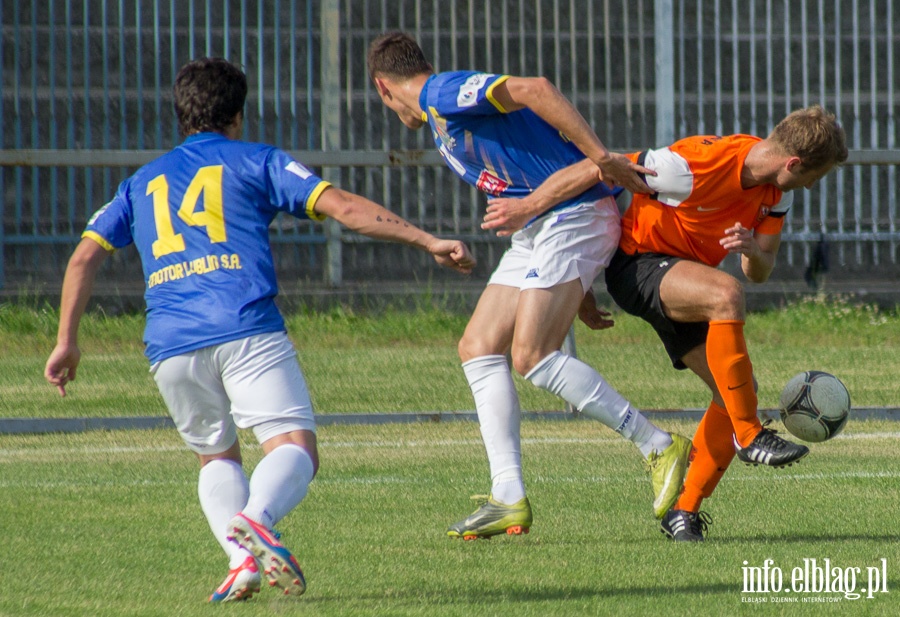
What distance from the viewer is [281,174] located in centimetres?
417

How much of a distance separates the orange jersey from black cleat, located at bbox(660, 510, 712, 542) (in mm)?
929

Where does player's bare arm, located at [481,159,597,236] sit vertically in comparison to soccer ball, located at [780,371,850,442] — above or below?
above

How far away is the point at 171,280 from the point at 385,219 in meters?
0.65

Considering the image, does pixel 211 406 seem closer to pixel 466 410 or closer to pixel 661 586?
pixel 661 586

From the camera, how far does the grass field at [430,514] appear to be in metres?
4.23

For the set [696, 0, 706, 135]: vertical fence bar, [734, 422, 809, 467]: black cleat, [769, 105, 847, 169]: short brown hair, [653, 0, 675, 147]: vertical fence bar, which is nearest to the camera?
[734, 422, 809, 467]: black cleat

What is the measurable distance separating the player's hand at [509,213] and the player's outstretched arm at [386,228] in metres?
1.08

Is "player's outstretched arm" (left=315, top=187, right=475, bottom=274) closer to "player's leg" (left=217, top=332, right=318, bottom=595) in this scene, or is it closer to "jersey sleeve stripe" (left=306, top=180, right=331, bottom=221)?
"jersey sleeve stripe" (left=306, top=180, right=331, bottom=221)

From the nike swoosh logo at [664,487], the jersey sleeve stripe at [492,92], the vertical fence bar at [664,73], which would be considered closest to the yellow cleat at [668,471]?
the nike swoosh logo at [664,487]

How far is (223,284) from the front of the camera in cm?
412

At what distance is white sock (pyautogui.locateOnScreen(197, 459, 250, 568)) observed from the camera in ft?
13.7

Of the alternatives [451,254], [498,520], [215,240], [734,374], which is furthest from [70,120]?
[451,254]

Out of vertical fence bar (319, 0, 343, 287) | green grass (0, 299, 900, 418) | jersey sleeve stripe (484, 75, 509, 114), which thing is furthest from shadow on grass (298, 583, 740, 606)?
vertical fence bar (319, 0, 343, 287)

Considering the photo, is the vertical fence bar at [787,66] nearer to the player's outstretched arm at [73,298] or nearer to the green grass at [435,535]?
the green grass at [435,535]
